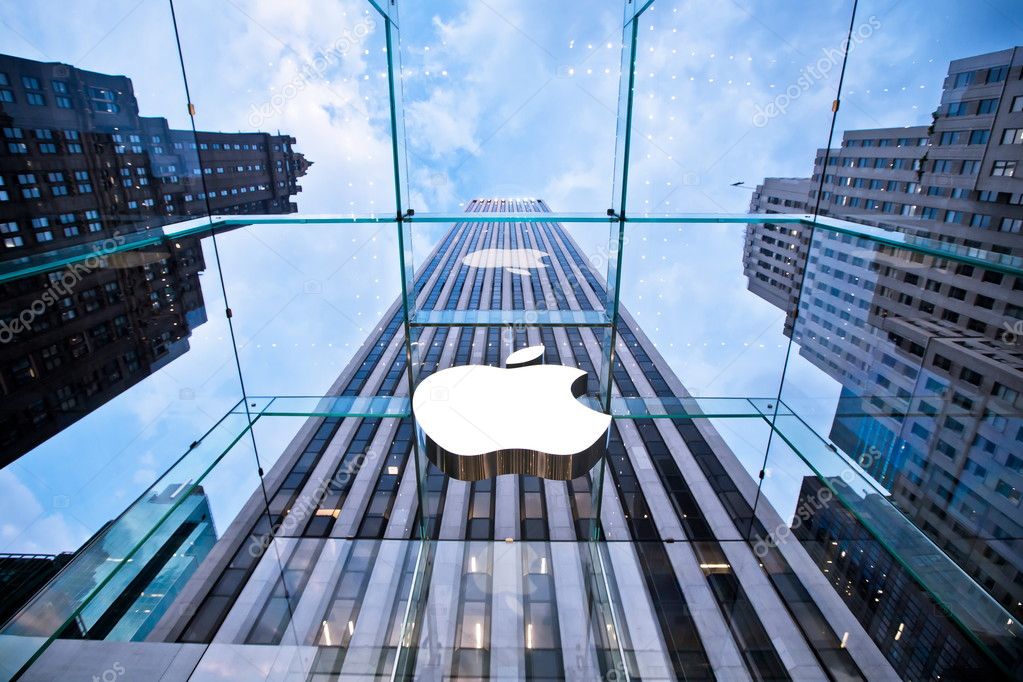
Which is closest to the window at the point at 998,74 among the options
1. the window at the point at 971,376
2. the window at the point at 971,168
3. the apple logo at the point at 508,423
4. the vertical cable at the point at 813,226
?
the window at the point at 971,168

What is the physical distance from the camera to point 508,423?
9.68ft

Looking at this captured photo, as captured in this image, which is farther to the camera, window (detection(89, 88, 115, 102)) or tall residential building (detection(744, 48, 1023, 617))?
window (detection(89, 88, 115, 102))

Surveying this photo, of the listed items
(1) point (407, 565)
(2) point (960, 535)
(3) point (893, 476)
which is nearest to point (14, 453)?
(1) point (407, 565)

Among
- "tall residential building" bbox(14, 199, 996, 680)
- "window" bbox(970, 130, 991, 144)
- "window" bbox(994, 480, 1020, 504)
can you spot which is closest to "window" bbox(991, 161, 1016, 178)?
"window" bbox(970, 130, 991, 144)

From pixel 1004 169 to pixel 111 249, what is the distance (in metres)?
7.43

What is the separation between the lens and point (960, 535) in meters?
5.46

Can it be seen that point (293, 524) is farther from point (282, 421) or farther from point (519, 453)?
point (519, 453)

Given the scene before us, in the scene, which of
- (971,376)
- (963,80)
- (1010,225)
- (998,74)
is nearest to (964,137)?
(963,80)

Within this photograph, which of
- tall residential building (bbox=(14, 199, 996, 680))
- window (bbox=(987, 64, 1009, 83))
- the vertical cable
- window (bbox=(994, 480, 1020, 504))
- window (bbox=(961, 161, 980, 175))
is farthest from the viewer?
window (bbox=(994, 480, 1020, 504))

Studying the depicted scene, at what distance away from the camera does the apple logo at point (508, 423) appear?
276 cm

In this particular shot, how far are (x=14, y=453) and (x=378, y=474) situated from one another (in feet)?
28.4

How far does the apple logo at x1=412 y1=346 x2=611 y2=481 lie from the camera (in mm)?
2760

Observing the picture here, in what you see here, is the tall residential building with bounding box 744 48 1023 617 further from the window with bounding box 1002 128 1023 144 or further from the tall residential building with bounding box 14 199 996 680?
the tall residential building with bounding box 14 199 996 680

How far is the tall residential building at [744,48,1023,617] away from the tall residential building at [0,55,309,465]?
4743 millimetres
